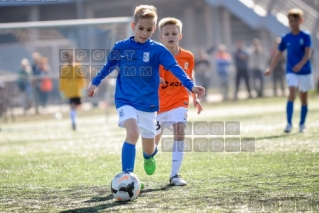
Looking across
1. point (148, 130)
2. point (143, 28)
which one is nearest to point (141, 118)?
point (148, 130)

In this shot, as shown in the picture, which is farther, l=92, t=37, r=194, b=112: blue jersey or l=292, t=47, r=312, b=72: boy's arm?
l=292, t=47, r=312, b=72: boy's arm

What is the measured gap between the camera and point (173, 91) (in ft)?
24.2

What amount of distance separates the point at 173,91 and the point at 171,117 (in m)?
0.30

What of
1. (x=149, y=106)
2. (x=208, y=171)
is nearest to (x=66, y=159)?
(x=208, y=171)

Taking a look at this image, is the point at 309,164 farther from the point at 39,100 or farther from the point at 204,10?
the point at 204,10

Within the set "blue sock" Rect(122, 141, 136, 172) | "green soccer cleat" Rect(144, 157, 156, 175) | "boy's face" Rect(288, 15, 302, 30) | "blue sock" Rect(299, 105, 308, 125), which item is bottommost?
"green soccer cleat" Rect(144, 157, 156, 175)

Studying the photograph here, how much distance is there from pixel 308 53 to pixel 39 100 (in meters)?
10.9

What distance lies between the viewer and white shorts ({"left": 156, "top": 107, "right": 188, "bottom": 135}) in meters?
7.19

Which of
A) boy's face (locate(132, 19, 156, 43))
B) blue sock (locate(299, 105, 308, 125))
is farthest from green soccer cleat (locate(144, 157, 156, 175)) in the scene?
blue sock (locate(299, 105, 308, 125))

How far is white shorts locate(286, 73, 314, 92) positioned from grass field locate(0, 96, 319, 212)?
78cm

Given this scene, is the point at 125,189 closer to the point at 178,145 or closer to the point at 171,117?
the point at 178,145

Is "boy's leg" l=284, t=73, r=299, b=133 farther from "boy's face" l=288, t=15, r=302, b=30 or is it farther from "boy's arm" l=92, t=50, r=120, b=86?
"boy's arm" l=92, t=50, r=120, b=86

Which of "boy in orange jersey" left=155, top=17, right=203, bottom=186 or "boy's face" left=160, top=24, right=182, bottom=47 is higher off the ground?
"boy's face" left=160, top=24, right=182, bottom=47

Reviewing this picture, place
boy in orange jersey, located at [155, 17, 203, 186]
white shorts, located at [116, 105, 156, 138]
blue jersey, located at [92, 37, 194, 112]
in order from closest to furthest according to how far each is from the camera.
→ white shorts, located at [116, 105, 156, 138] → blue jersey, located at [92, 37, 194, 112] → boy in orange jersey, located at [155, 17, 203, 186]
